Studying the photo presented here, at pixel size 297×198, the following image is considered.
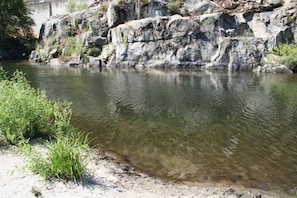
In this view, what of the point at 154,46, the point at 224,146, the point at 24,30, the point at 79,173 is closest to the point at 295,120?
the point at 224,146

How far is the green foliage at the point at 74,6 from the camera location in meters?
48.9

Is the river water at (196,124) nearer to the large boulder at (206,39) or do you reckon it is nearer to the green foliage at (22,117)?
the green foliage at (22,117)

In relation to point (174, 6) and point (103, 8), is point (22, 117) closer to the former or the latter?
point (174, 6)

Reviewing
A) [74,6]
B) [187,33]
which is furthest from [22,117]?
[74,6]

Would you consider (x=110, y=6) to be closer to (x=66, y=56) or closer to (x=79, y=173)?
(x=66, y=56)

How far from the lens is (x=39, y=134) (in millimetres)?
10625

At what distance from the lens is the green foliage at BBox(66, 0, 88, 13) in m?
48.9

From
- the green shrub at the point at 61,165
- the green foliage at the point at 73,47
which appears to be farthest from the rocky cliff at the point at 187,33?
the green shrub at the point at 61,165

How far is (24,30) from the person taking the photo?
53.9m

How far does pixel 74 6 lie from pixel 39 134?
42.6 metres

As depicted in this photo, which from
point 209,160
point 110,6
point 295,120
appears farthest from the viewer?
point 110,6

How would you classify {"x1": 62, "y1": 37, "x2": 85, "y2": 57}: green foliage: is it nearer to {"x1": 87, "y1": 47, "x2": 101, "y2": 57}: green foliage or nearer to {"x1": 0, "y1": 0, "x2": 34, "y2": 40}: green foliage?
{"x1": 87, "y1": 47, "x2": 101, "y2": 57}: green foliage

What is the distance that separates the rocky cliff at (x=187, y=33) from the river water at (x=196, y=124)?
307 inches

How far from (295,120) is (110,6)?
31.2 metres
